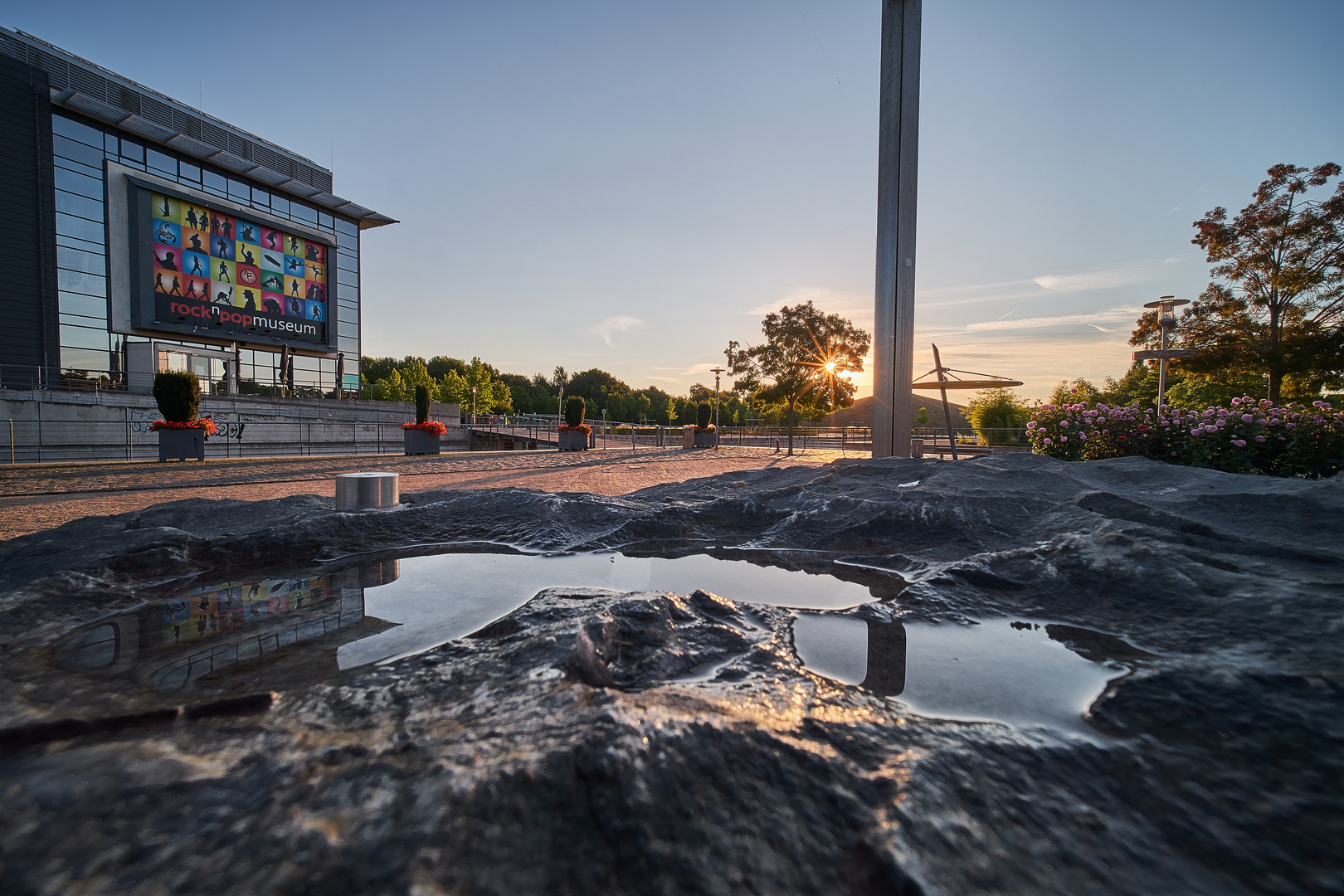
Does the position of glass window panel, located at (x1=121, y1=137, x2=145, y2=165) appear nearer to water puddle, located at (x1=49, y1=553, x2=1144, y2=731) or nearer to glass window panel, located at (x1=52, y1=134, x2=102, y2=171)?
glass window panel, located at (x1=52, y1=134, x2=102, y2=171)

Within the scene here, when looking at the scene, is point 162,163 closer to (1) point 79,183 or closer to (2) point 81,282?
(1) point 79,183

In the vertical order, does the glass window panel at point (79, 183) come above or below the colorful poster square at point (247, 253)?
above

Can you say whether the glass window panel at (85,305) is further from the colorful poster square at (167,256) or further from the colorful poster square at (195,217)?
the colorful poster square at (195,217)

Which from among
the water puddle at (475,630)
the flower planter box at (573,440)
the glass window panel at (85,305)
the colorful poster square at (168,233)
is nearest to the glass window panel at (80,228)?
the colorful poster square at (168,233)

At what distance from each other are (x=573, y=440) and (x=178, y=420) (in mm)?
13090

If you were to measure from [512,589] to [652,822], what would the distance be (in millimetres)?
2203

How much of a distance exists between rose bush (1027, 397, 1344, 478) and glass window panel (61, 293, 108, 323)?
139 feet

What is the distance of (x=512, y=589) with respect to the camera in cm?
312

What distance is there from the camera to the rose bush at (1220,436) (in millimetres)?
6445

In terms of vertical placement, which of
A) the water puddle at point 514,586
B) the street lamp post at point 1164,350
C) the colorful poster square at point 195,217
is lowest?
the water puddle at point 514,586

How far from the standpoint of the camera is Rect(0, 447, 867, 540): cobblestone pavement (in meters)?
6.52

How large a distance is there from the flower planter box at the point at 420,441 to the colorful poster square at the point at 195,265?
23588mm

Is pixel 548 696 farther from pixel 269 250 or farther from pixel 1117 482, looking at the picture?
pixel 269 250

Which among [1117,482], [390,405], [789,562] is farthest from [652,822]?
[390,405]
